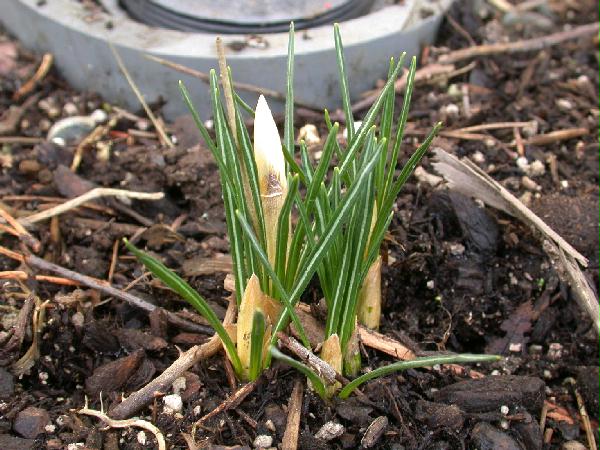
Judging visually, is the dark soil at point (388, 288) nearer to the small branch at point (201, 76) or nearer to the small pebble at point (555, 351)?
the small pebble at point (555, 351)

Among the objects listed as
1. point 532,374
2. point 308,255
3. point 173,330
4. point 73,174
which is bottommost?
point 532,374

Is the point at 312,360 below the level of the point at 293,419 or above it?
above

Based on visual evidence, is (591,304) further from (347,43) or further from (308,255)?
(347,43)

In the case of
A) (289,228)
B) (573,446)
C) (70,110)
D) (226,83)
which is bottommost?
(573,446)

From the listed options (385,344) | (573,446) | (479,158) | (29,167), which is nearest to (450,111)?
(479,158)

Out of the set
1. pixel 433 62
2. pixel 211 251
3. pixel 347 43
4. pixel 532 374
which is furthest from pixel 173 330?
pixel 433 62

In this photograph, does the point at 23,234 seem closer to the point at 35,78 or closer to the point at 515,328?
the point at 35,78

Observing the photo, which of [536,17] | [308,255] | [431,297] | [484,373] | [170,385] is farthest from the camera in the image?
[536,17]

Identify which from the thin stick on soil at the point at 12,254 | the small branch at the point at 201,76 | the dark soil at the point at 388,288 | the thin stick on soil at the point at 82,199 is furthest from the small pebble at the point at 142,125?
the thin stick on soil at the point at 12,254
